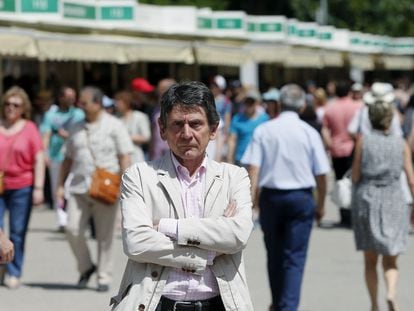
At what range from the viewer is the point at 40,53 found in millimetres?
17250

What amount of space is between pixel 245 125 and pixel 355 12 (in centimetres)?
5038

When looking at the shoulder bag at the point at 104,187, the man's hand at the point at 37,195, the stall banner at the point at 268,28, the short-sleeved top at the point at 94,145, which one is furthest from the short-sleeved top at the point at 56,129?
the stall banner at the point at 268,28

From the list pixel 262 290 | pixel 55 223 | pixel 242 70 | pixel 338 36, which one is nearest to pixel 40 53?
pixel 55 223

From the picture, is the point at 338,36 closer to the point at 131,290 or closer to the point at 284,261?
the point at 284,261

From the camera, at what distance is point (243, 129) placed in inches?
594

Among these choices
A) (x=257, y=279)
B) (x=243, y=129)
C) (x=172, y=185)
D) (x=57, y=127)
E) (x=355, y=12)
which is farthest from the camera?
(x=355, y=12)

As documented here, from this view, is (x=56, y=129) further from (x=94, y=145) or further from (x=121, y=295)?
(x=121, y=295)

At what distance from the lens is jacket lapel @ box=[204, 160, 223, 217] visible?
4.84 m

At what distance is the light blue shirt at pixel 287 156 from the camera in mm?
8812

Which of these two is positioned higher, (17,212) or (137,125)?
(137,125)

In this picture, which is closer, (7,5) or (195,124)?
(195,124)

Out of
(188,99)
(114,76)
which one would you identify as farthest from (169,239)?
(114,76)

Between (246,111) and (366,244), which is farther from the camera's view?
(246,111)

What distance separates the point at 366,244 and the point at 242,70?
83.3ft
